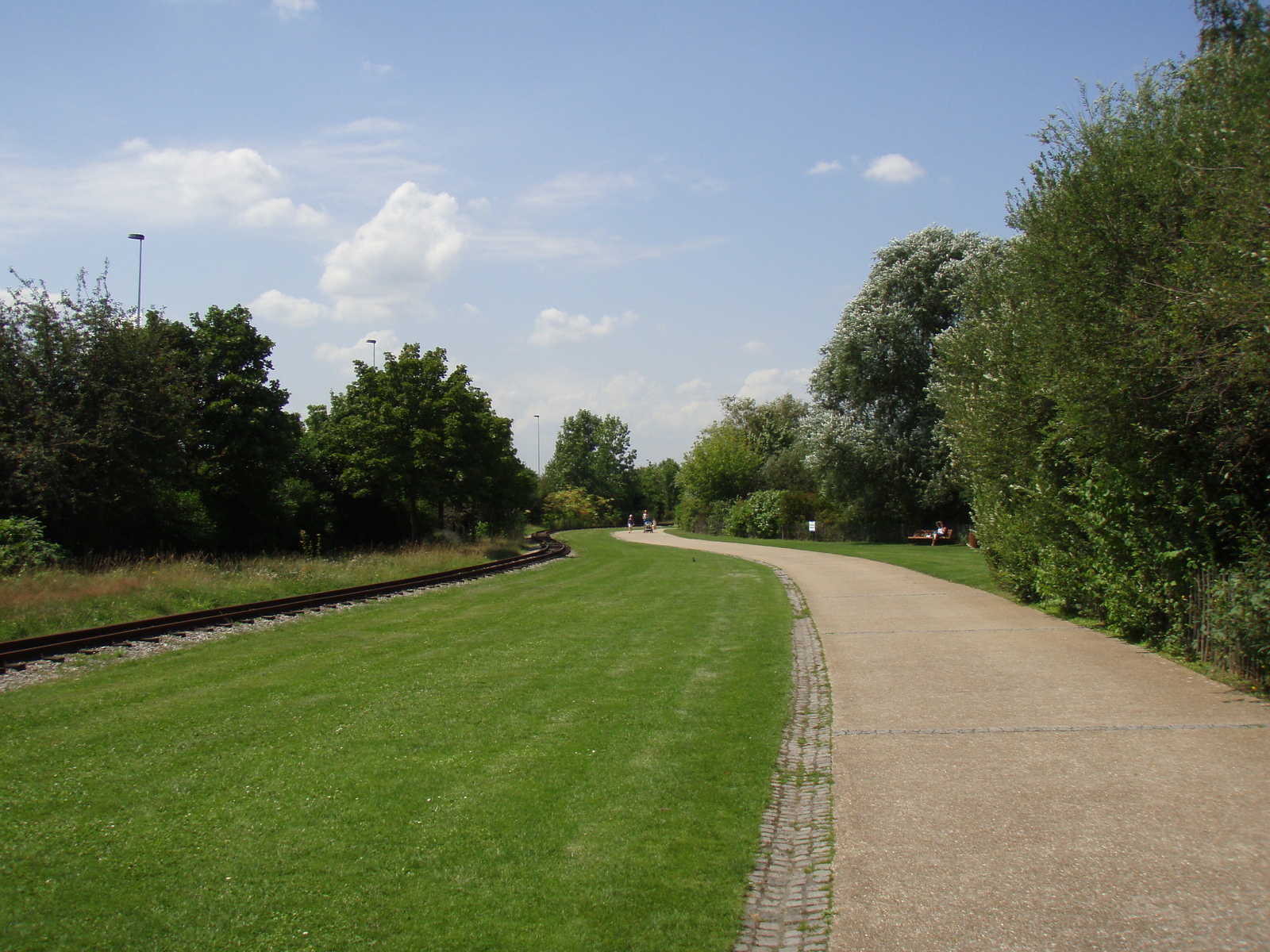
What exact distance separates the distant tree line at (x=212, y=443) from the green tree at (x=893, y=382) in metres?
16.0

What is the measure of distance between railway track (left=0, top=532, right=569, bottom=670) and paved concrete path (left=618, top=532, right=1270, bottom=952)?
9.94 meters

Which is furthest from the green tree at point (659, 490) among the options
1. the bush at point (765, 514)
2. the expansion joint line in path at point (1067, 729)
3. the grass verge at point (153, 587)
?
the expansion joint line in path at point (1067, 729)

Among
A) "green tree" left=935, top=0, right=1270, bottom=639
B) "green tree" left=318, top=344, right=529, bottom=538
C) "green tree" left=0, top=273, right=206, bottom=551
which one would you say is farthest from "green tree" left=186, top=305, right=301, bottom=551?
"green tree" left=935, top=0, right=1270, bottom=639

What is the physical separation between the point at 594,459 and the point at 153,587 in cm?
9535

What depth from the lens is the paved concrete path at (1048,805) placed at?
410 cm

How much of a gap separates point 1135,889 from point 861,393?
38.3 metres

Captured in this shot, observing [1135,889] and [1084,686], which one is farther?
[1084,686]

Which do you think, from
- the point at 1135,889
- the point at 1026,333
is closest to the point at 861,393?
the point at 1026,333

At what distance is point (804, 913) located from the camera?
14.5ft

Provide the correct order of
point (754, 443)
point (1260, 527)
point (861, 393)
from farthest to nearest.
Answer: point (754, 443) → point (861, 393) → point (1260, 527)

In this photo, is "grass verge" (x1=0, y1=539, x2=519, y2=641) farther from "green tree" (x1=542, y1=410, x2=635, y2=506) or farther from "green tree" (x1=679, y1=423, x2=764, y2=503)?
"green tree" (x1=542, y1=410, x2=635, y2=506)

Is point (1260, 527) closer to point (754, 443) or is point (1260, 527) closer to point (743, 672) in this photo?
point (743, 672)

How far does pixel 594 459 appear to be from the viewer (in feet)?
368

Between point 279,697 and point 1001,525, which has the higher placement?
point 1001,525
